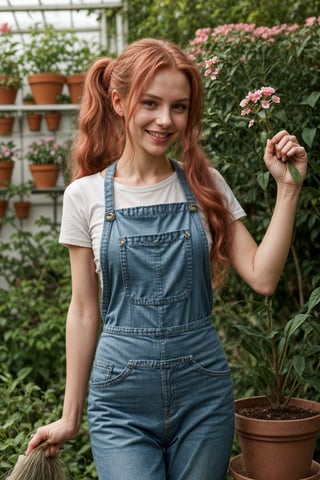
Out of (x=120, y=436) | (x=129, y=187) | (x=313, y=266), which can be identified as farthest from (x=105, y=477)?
(x=313, y=266)

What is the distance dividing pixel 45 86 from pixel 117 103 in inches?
177

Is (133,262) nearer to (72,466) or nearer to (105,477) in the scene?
(105,477)

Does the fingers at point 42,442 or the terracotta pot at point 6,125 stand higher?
the terracotta pot at point 6,125

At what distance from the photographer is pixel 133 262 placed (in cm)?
216

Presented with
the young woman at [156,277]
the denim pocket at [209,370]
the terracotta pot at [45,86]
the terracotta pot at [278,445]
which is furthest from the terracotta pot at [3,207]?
the denim pocket at [209,370]

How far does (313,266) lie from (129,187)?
1768mm

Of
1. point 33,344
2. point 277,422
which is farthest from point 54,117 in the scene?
point 277,422

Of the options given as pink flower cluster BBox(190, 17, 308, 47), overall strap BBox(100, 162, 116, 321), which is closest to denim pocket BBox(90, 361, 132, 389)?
overall strap BBox(100, 162, 116, 321)

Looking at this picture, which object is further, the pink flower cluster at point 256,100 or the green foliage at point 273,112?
the green foliage at point 273,112

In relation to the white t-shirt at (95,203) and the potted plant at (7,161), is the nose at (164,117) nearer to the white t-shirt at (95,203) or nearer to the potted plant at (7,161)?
the white t-shirt at (95,203)

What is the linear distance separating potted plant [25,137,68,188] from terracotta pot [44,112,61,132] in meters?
0.11

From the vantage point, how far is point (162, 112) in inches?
83.7

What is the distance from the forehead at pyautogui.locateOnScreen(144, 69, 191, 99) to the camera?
6.97 ft

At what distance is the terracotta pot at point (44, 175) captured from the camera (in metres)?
6.57
